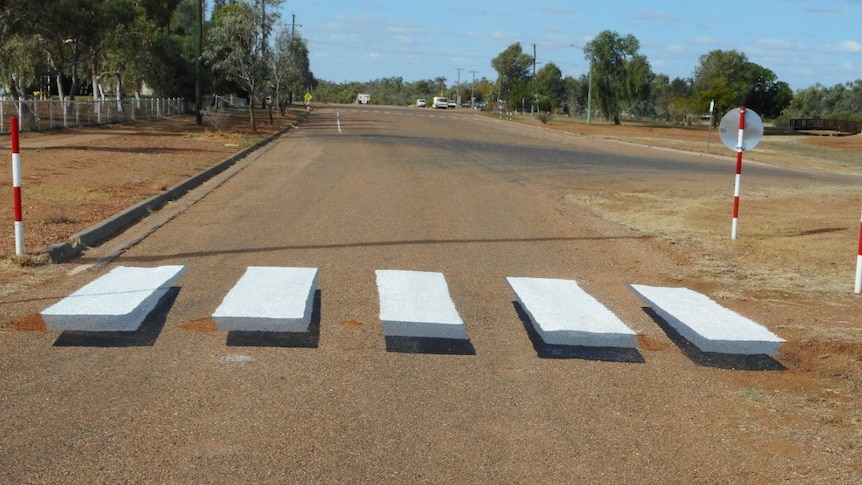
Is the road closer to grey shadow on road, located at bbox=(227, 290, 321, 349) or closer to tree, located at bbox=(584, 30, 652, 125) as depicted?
grey shadow on road, located at bbox=(227, 290, 321, 349)

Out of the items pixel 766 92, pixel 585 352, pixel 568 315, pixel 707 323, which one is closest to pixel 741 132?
pixel 707 323

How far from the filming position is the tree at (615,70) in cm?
9306

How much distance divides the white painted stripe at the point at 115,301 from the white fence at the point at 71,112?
19921mm

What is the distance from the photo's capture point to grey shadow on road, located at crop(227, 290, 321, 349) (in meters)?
6.78

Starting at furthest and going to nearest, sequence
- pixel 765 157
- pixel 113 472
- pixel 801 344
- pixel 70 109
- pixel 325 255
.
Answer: pixel 765 157 → pixel 70 109 → pixel 325 255 → pixel 801 344 → pixel 113 472

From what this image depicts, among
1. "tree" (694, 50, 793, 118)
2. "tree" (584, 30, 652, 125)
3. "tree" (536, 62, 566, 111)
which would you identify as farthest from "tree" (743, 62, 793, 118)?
"tree" (536, 62, 566, 111)

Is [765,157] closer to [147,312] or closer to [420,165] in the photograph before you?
[420,165]

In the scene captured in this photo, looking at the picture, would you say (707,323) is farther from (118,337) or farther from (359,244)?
(359,244)

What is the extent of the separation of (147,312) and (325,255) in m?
3.26

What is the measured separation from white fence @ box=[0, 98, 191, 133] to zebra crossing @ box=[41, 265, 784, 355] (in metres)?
20.7

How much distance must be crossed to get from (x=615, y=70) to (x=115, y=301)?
91.0 m

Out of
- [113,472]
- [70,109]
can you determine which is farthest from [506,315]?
[70,109]

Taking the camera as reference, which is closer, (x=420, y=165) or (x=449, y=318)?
(x=449, y=318)

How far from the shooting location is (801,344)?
296 inches
